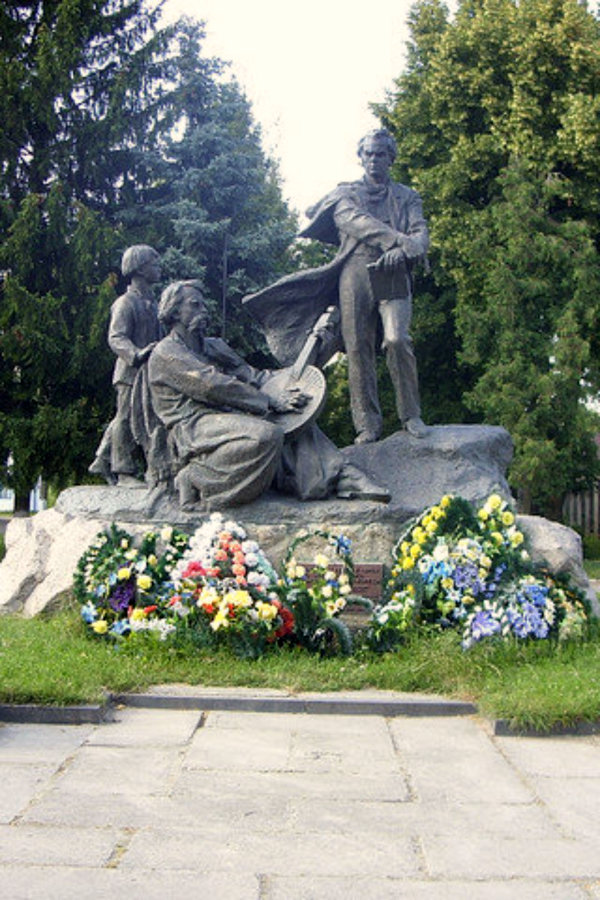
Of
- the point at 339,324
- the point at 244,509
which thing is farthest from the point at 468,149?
the point at 244,509

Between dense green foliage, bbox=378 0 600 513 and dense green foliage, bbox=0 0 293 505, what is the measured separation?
3583mm

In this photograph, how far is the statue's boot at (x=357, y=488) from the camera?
22.9ft

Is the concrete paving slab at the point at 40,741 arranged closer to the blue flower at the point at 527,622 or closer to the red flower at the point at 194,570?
the red flower at the point at 194,570

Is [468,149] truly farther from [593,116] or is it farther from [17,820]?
[17,820]

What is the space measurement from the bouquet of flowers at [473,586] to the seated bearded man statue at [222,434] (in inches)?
28.0

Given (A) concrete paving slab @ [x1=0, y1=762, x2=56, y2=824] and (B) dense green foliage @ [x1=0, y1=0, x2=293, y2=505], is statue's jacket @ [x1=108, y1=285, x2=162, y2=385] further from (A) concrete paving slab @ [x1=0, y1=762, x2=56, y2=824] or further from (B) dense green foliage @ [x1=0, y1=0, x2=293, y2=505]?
(B) dense green foliage @ [x1=0, y1=0, x2=293, y2=505]

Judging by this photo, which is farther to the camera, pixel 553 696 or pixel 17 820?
pixel 553 696

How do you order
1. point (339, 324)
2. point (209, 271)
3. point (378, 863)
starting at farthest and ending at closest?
point (209, 271) → point (339, 324) → point (378, 863)

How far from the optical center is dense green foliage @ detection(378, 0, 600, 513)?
1691 cm

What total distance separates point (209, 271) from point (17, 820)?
1460cm

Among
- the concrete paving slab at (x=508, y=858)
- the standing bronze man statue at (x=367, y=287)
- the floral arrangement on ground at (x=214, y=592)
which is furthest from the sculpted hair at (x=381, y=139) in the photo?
the concrete paving slab at (x=508, y=858)

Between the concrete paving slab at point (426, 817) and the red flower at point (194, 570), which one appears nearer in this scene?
the concrete paving slab at point (426, 817)

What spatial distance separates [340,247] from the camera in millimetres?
8086

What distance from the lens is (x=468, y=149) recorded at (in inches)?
719
